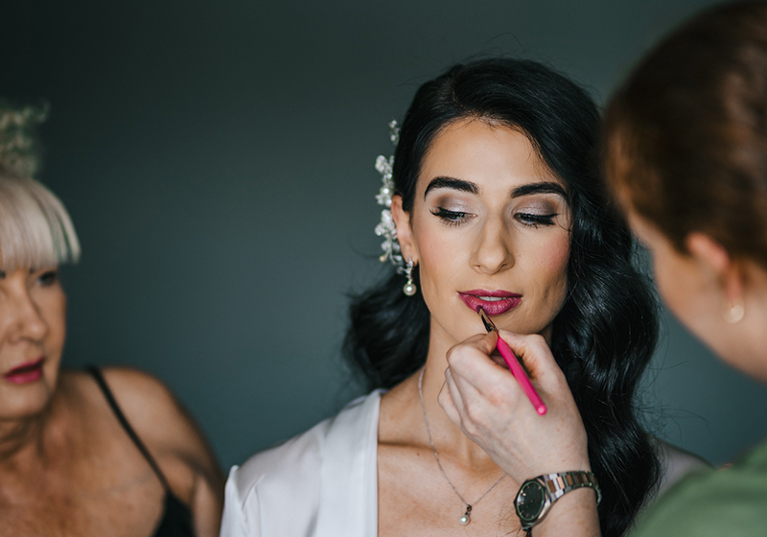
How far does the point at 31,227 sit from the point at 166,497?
69cm

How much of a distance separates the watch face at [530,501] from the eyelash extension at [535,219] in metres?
0.55

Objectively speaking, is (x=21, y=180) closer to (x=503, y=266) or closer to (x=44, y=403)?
(x=44, y=403)

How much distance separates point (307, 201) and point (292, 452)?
943 mm

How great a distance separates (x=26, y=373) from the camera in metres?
1.43

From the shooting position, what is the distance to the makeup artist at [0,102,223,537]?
138 cm

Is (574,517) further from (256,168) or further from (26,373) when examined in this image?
(256,168)

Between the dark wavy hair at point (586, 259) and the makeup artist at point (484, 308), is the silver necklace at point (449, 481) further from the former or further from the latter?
the dark wavy hair at point (586, 259)

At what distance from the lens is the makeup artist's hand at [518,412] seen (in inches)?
43.7

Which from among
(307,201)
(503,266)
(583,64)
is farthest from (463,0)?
(503,266)

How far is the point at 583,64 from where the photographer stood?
89.8 inches

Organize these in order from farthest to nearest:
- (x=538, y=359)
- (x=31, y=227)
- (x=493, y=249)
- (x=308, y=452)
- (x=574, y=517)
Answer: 1. (x=308, y=452)
2. (x=31, y=227)
3. (x=493, y=249)
4. (x=538, y=359)
5. (x=574, y=517)

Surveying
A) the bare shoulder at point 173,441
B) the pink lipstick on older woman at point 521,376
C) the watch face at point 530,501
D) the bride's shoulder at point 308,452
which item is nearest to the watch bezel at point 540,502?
the watch face at point 530,501

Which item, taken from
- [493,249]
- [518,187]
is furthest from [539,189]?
[493,249]

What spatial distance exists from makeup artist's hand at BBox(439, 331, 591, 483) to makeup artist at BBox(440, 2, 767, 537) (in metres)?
0.33
